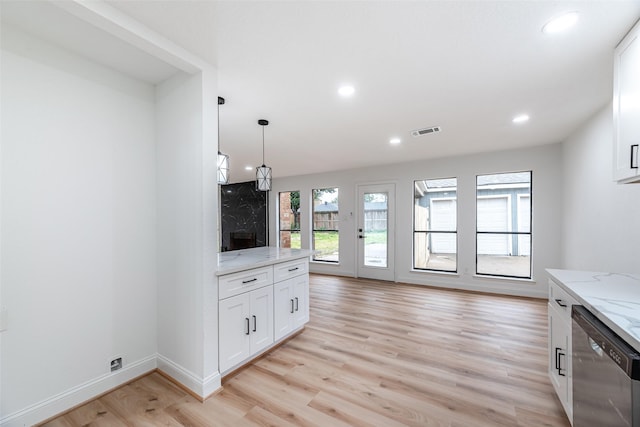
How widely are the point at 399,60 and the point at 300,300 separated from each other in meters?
2.51

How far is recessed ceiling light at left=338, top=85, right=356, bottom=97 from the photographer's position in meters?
2.35

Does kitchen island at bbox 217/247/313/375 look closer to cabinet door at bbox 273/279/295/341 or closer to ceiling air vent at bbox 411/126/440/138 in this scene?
cabinet door at bbox 273/279/295/341

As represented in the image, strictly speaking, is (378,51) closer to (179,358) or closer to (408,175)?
(179,358)

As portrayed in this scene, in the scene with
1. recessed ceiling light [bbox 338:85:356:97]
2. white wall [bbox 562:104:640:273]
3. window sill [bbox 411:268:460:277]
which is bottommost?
window sill [bbox 411:268:460:277]

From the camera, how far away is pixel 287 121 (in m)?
3.19

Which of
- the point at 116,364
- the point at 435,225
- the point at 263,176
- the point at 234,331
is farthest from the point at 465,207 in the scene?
the point at 116,364

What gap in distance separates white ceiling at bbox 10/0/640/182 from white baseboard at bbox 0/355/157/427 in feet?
8.03

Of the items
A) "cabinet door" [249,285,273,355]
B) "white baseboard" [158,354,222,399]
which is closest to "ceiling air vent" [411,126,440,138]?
"cabinet door" [249,285,273,355]

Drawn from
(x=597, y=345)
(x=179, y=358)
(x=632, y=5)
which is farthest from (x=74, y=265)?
(x=632, y=5)

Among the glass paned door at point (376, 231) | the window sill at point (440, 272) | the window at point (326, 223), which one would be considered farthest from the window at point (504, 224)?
the window at point (326, 223)

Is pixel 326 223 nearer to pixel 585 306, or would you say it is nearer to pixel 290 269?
pixel 290 269

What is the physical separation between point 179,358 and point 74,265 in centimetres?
103

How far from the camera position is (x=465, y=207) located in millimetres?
4957

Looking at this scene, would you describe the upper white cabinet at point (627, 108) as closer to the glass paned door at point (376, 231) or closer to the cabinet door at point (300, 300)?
the cabinet door at point (300, 300)
